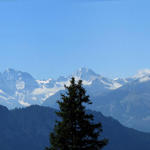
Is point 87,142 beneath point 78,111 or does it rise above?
beneath

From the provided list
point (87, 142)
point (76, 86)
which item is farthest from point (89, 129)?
point (76, 86)

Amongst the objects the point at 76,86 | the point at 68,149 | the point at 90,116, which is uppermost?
the point at 76,86

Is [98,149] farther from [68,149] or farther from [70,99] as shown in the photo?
[70,99]

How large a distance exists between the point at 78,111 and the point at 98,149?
390 centimetres

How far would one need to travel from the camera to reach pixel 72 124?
41219 millimetres

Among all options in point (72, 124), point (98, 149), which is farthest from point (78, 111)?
point (98, 149)

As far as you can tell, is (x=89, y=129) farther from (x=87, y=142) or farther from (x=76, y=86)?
(x=76, y=86)

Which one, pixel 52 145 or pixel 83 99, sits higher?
pixel 83 99

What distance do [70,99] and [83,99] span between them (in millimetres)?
1244

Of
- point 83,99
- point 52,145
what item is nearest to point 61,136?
point 52,145

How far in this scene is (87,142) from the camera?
4109cm

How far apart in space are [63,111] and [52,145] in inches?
130

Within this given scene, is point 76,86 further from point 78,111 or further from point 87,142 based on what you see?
point 87,142

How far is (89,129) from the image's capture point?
41531 mm
